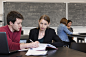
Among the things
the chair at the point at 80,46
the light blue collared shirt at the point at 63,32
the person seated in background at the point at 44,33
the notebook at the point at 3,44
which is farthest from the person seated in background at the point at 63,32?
the notebook at the point at 3,44

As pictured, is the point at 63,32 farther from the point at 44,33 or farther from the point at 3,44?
the point at 3,44

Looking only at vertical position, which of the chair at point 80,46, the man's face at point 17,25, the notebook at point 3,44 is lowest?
the chair at point 80,46

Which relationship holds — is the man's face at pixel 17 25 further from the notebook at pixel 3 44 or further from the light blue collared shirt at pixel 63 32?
the light blue collared shirt at pixel 63 32

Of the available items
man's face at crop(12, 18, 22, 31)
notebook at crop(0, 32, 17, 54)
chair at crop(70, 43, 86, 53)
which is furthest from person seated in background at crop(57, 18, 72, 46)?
notebook at crop(0, 32, 17, 54)

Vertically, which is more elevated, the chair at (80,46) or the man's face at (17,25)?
the man's face at (17,25)

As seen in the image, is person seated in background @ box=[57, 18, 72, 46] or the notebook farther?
person seated in background @ box=[57, 18, 72, 46]

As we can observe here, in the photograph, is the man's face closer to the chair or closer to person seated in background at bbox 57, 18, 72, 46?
the chair

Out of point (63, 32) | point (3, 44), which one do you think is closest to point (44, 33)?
point (3, 44)

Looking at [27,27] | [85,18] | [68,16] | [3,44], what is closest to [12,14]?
[3,44]

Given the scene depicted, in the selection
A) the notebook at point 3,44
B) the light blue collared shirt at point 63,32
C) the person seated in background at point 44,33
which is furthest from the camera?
the light blue collared shirt at point 63,32

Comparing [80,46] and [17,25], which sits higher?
[17,25]

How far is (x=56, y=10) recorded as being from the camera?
17.5 feet

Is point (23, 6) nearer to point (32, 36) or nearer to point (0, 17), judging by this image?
point (0, 17)

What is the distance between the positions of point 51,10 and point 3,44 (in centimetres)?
441
